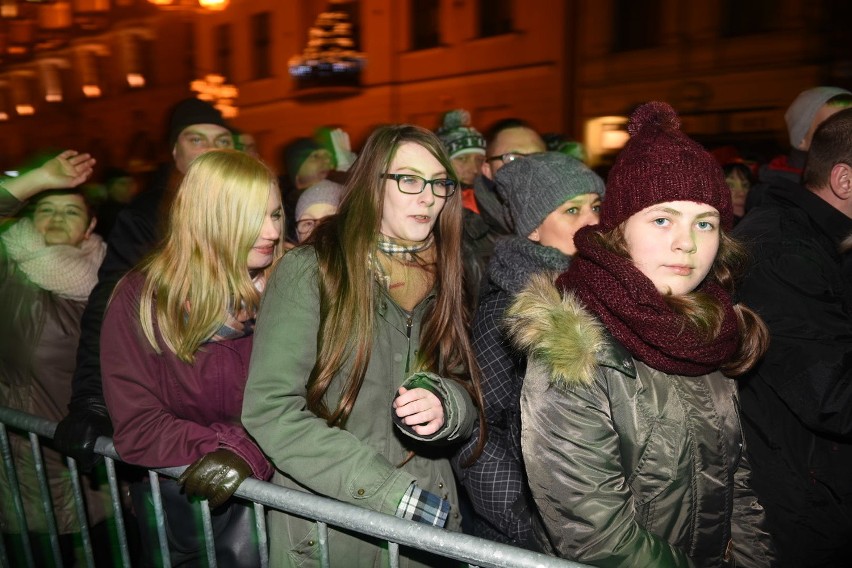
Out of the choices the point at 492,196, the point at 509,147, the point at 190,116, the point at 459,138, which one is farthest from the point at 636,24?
the point at 190,116

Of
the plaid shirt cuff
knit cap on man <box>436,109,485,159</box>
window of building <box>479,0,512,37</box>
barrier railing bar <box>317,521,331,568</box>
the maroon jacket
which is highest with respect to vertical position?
window of building <box>479,0,512,37</box>

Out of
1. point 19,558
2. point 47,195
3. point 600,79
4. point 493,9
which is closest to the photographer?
point 19,558

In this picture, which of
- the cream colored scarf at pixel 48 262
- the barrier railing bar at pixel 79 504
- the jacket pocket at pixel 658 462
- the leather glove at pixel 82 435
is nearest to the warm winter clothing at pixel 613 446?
the jacket pocket at pixel 658 462

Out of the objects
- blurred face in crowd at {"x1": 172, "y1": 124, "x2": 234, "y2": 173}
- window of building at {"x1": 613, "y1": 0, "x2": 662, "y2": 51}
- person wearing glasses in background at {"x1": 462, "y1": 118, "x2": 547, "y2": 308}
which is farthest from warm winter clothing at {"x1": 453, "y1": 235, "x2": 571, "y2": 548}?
window of building at {"x1": 613, "y1": 0, "x2": 662, "y2": 51}

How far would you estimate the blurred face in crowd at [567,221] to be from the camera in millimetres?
2842

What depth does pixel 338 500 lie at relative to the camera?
1962mm

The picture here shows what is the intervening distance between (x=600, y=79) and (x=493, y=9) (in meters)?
3.62

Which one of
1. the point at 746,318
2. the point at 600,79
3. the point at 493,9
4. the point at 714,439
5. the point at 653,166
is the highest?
the point at 493,9

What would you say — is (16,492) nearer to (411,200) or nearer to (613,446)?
(411,200)

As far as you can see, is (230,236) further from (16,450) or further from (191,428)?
(16,450)

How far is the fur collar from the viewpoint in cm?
173

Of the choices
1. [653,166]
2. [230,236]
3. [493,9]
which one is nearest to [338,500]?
[230,236]

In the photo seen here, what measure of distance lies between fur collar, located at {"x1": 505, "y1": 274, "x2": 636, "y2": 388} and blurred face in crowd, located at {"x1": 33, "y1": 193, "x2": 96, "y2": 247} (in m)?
2.91

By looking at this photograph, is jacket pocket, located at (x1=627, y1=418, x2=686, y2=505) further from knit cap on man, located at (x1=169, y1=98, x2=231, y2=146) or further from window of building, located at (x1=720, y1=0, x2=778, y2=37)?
window of building, located at (x1=720, y1=0, x2=778, y2=37)
